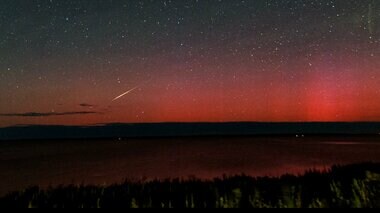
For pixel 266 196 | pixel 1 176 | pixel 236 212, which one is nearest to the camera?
pixel 236 212

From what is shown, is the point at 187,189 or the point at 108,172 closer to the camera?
the point at 187,189

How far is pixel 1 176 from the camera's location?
184ft

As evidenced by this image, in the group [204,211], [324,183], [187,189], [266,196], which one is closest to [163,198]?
[187,189]

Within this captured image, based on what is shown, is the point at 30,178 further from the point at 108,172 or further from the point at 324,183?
the point at 324,183

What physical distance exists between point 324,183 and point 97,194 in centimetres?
1190

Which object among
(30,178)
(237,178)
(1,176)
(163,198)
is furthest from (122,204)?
(1,176)

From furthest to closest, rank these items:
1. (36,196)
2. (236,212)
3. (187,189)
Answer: (187,189) < (36,196) < (236,212)

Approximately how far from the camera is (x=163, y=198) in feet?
63.3

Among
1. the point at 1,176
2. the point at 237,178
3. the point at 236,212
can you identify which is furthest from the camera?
the point at 1,176

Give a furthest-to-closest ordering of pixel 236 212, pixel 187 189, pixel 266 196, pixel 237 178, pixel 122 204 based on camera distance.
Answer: pixel 237 178, pixel 187 189, pixel 266 196, pixel 122 204, pixel 236 212

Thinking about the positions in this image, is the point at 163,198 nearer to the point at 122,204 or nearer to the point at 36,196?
the point at 122,204

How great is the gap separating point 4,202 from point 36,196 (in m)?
1.58

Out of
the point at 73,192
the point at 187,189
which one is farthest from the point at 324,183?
the point at 73,192

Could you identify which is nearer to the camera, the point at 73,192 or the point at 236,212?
the point at 236,212
